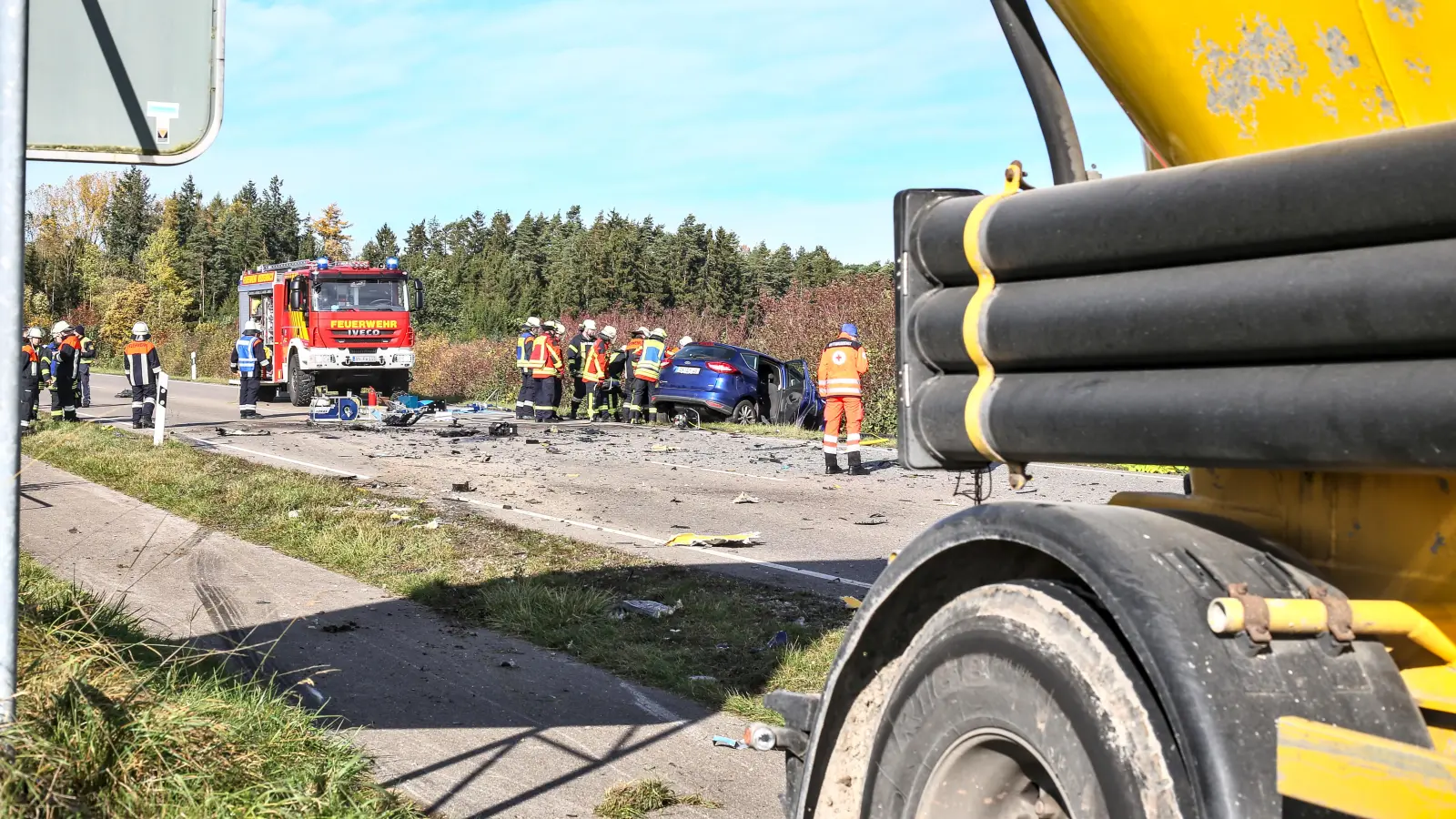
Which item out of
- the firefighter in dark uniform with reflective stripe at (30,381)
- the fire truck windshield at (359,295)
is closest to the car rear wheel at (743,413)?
the fire truck windshield at (359,295)

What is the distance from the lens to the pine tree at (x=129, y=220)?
3529 inches

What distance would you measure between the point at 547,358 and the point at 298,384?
7.43 m

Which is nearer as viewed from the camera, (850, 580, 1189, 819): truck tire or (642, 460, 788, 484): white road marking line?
(850, 580, 1189, 819): truck tire

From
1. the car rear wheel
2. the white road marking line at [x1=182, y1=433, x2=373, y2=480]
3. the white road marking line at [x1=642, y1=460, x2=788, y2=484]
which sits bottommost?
the white road marking line at [x1=642, y1=460, x2=788, y2=484]

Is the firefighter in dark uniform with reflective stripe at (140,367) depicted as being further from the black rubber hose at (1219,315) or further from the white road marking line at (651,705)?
the black rubber hose at (1219,315)

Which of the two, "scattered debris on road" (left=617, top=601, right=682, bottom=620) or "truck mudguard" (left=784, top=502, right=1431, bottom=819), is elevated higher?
"truck mudguard" (left=784, top=502, right=1431, bottom=819)

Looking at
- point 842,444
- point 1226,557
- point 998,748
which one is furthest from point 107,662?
point 842,444

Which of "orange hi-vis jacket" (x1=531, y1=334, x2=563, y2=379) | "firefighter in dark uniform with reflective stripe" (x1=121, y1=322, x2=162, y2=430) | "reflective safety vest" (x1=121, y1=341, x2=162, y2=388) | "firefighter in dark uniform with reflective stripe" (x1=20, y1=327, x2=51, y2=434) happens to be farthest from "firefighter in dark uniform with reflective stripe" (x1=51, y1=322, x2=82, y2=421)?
"orange hi-vis jacket" (x1=531, y1=334, x2=563, y2=379)

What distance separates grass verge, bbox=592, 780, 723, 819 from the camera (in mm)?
4457

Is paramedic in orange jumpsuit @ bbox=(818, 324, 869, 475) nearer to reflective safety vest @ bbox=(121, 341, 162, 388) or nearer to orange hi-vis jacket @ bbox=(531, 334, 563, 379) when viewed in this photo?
orange hi-vis jacket @ bbox=(531, 334, 563, 379)

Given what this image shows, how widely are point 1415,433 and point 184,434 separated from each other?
20.4 meters

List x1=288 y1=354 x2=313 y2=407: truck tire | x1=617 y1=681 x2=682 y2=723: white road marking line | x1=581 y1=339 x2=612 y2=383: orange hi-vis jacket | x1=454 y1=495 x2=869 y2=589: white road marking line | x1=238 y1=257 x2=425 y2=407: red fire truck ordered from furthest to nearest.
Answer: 1. x1=288 y1=354 x2=313 y2=407: truck tire
2. x1=238 y1=257 x2=425 y2=407: red fire truck
3. x1=581 y1=339 x2=612 y2=383: orange hi-vis jacket
4. x1=454 y1=495 x2=869 y2=589: white road marking line
5. x1=617 y1=681 x2=682 y2=723: white road marking line

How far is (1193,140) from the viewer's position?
7.69 feet

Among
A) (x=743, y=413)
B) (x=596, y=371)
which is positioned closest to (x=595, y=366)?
(x=596, y=371)
